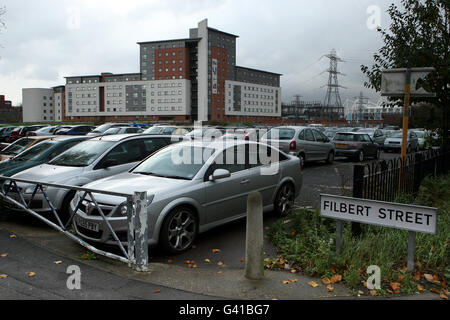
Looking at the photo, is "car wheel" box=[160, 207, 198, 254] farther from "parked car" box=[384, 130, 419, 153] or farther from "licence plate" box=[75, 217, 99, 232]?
"parked car" box=[384, 130, 419, 153]

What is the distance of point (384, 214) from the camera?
4.73 m

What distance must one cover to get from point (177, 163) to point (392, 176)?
3.80 m

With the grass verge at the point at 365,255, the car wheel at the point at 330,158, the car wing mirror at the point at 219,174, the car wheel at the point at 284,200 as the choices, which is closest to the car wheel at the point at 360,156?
the car wheel at the point at 330,158

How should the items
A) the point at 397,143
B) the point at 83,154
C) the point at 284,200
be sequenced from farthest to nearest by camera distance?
the point at 397,143, the point at 83,154, the point at 284,200

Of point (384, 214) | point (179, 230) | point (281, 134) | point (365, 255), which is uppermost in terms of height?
point (281, 134)

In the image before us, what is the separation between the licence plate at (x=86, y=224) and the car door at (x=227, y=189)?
1599 millimetres

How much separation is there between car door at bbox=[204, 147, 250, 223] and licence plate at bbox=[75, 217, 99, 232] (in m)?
1.60

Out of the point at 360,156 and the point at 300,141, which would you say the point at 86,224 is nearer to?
the point at 300,141

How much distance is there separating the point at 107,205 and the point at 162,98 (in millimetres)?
102230

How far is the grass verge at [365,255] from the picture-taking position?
446cm

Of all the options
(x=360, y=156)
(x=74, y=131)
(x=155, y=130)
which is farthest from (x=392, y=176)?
(x=74, y=131)

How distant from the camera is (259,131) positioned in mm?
17719

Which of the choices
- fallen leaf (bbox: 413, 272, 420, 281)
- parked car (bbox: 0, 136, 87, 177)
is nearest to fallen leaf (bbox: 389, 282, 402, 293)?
fallen leaf (bbox: 413, 272, 420, 281)

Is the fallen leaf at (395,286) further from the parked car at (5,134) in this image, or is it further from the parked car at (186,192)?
the parked car at (5,134)
